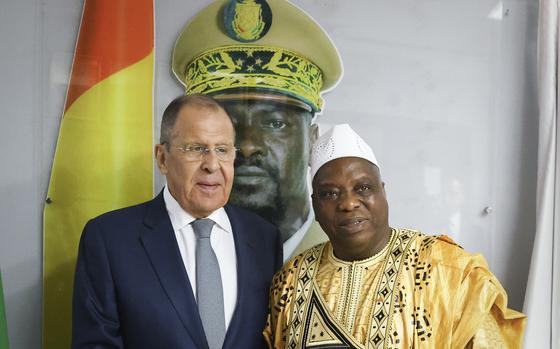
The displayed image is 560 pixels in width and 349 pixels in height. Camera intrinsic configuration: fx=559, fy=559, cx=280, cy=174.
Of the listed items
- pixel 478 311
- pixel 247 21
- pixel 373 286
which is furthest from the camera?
pixel 247 21


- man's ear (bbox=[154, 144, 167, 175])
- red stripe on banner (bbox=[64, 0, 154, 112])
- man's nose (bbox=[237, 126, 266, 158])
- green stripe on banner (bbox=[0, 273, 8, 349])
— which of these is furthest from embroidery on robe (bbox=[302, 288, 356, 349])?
red stripe on banner (bbox=[64, 0, 154, 112])

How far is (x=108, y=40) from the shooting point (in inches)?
88.0

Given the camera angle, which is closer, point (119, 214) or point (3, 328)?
point (119, 214)

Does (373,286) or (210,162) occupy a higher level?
(210,162)

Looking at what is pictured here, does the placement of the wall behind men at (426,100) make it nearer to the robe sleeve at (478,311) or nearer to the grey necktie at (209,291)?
the grey necktie at (209,291)

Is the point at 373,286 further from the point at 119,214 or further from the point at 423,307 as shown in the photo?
the point at 119,214

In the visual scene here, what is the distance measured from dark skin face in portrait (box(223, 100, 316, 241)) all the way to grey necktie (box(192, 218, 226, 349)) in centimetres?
53

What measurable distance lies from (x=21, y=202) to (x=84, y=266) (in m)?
0.62

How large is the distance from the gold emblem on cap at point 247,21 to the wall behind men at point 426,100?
0.18 m

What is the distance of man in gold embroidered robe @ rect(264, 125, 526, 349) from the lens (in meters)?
1.59

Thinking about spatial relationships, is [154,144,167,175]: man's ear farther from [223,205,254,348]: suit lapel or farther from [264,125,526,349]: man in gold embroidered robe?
[264,125,526,349]: man in gold embroidered robe

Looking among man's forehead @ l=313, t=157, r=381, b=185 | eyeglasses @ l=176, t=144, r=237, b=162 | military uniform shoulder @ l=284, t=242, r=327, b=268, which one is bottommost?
military uniform shoulder @ l=284, t=242, r=327, b=268

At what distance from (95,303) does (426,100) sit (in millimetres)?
1709

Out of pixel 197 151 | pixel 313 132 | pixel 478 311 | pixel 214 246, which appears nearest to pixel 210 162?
pixel 197 151
